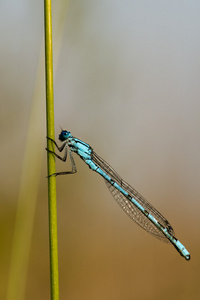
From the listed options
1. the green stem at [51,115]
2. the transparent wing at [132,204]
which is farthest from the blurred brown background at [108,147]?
the green stem at [51,115]

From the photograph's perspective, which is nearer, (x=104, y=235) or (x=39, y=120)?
(x=39, y=120)

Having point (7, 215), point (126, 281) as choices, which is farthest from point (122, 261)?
point (7, 215)

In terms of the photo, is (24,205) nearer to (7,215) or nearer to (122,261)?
(7,215)

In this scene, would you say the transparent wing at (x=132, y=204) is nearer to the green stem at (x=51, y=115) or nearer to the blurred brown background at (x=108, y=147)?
the blurred brown background at (x=108, y=147)

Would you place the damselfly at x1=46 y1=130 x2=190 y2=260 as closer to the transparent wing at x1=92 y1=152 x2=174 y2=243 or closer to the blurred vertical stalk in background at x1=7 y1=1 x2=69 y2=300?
the transparent wing at x1=92 y1=152 x2=174 y2=243

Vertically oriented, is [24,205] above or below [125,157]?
below
